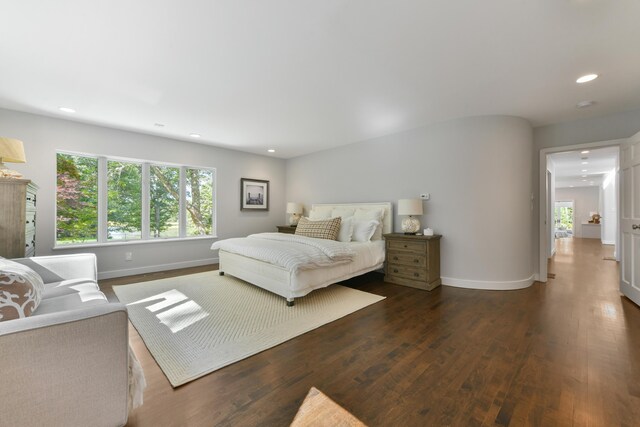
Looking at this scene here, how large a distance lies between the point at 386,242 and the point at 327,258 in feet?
4.37

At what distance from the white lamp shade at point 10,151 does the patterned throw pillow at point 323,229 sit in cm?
344

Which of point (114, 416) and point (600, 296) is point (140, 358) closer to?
point (114, 416)

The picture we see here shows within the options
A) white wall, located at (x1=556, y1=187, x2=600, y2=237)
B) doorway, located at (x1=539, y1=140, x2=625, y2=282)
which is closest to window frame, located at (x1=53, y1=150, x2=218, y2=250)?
doorway, located at (x1=539, y1=140, x2=625, y2=282)

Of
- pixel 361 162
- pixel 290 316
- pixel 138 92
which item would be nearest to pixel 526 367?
pixel 290 316


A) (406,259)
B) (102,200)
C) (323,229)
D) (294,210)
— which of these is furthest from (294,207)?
(102,200)

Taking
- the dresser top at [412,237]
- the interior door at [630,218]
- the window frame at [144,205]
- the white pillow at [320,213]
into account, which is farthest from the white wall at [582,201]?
the window frame at [144,205]

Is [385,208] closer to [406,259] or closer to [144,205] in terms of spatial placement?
[406,259]

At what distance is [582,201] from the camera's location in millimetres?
A: 11516

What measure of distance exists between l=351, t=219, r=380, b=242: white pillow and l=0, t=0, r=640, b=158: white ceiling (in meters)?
1.63

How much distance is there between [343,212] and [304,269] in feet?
6.94

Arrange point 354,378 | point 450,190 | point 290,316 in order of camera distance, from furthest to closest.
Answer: point 450,190 → point 290,316 → point 354,378

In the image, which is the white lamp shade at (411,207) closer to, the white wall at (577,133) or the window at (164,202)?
the white wall at (577,133)

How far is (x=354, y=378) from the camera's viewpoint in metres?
1.73

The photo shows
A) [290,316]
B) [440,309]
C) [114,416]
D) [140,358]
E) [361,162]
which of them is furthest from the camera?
[361,162]
